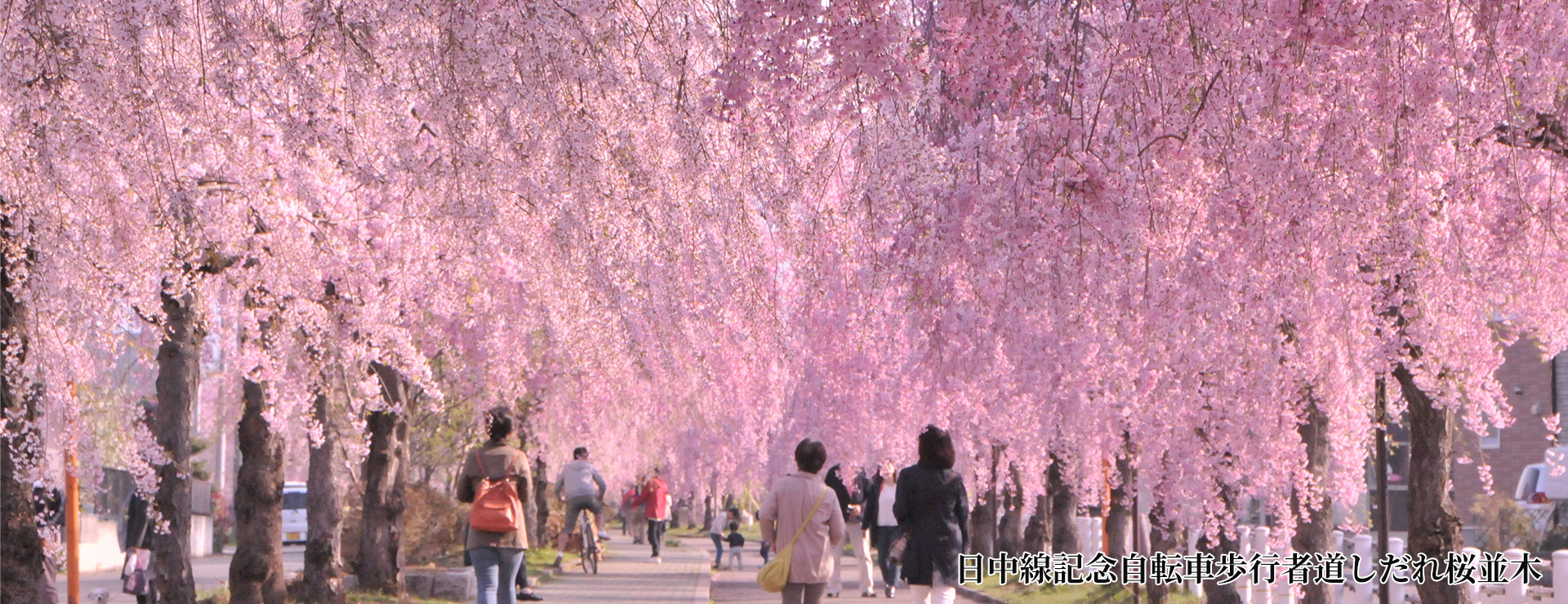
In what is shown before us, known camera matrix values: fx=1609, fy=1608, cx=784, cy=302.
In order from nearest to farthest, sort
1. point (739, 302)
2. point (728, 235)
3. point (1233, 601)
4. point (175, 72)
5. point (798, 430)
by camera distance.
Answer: point (175, 72)
point (728, 235)
point (739, 302)
point (1233, 601)
point (798, 430)

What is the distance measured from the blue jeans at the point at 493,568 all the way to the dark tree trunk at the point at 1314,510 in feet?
25.2

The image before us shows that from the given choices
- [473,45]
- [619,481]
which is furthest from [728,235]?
[619,481]

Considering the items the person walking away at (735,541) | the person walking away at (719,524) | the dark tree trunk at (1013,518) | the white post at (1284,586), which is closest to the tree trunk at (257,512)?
the white post at (1284,586)

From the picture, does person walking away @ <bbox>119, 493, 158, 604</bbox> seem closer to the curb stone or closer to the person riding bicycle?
the person riding bicycle

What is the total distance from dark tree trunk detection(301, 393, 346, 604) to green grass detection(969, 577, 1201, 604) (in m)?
8.04

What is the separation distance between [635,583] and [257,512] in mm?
10719

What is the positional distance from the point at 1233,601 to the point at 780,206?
9.82 m

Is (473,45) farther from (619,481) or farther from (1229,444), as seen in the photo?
(619,481)

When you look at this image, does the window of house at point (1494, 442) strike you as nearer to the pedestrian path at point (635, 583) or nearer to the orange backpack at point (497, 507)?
the pedestrian path at point (635, 583)

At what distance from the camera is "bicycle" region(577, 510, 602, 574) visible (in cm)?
2772

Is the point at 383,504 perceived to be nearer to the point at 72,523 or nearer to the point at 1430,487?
the point at 72,523

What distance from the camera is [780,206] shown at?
755 cm

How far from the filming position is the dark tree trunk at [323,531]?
57.2 ft

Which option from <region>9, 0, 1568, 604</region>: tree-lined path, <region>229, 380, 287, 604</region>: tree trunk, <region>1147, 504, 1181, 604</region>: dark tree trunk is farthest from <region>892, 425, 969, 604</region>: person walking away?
<region>229, 380, 287, 604</region>: tree trunk
